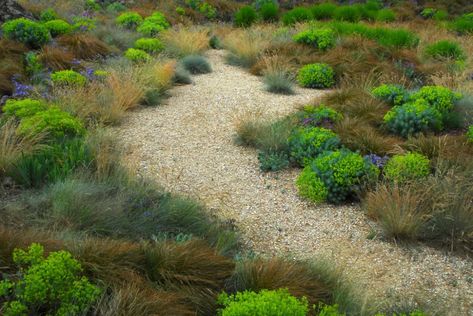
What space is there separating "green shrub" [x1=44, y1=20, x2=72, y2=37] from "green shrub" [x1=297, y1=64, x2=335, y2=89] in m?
4.85

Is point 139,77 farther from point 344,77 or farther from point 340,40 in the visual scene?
point 340,40

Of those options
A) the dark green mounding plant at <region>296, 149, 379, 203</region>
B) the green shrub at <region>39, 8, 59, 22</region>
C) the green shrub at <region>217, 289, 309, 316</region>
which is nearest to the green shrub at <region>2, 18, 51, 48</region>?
the green shrub at <region>39, 8, 59, 22</region>

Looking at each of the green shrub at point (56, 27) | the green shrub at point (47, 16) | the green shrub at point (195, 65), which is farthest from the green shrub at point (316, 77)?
the green shrub at point (47, 16)

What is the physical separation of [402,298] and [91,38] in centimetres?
803

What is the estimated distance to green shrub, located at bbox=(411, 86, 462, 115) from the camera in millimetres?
6840

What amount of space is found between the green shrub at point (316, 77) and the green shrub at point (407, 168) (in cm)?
387

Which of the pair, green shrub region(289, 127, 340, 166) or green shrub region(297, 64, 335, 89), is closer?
green shrub region(289, 127, 340, 166)

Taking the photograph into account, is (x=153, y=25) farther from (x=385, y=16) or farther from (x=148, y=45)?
(x=385, y=16)

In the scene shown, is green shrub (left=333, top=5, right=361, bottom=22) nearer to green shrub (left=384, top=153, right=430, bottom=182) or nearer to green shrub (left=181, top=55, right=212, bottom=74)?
green shrub (left=181, top=55, right=212, bottom=74)

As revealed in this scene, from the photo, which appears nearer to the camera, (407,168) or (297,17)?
(407,168)

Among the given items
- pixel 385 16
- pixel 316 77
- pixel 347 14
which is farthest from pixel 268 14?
pixel 316 77

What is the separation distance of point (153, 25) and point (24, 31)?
11.9 feet

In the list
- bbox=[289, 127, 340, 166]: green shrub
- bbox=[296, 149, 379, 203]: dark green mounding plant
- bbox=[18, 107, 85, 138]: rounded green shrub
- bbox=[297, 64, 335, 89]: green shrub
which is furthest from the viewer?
bbox=[297, 64, 335, 89]: green shrub

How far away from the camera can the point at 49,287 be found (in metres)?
2.80
